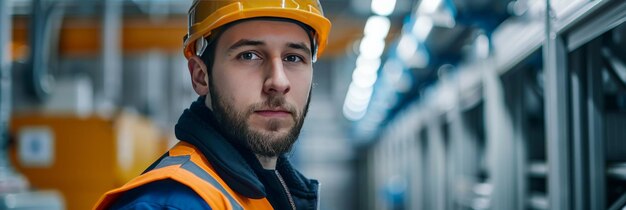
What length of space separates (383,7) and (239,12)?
2.48 m

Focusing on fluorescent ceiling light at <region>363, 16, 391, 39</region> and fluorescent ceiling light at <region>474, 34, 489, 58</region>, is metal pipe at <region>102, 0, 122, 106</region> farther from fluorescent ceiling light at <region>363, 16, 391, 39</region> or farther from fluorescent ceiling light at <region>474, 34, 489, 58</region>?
fluorescent ceiling light at <region>474, 34, 489, 58</region>

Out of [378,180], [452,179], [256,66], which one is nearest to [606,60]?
[256,66]

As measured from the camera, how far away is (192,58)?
1949 millimetres

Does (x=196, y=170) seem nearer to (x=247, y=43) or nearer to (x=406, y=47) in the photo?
(x=247, y=43)

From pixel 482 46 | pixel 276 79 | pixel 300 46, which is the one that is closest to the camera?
pixel 276 79

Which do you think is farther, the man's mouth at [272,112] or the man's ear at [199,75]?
the man's ear at [199,75]

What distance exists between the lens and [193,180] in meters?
1.51

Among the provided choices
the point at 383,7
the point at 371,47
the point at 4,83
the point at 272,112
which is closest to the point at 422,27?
the point at 383,7

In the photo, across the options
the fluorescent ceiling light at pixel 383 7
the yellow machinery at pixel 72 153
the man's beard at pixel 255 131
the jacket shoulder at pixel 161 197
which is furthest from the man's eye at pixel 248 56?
the yellow machinery at pixel 72 153

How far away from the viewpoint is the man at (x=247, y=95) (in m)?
1.70

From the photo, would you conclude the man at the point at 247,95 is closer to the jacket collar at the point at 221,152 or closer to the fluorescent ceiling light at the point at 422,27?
the jacket collar at the point at 221,152

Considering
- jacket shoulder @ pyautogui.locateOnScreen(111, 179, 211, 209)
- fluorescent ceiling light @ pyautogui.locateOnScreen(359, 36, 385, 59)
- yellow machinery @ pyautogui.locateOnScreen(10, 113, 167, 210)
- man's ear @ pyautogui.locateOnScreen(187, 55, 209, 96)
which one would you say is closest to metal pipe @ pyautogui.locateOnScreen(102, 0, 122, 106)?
yellow machinery @ pyautogui.locateOnScreen(10, 113, 167, 210)

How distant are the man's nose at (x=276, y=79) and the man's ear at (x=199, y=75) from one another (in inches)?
8.4

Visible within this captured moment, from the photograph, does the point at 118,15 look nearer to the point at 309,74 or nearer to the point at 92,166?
the point at 92,166
